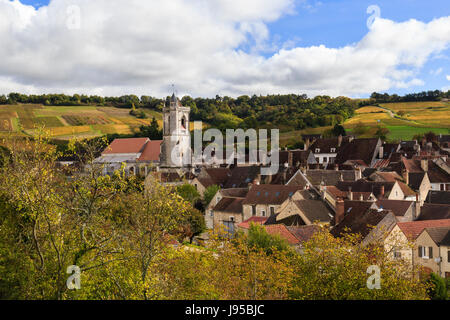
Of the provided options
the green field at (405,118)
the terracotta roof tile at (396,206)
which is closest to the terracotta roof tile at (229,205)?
the terracotta roof tile at (396,206)

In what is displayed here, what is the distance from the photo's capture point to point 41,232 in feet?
51.0

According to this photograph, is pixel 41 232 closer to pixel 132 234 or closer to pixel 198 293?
pixel 132 234

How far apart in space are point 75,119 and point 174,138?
52.2m

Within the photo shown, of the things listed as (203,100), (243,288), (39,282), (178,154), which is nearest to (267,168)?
(178,154)

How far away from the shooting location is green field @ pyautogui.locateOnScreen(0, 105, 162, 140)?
373 feet

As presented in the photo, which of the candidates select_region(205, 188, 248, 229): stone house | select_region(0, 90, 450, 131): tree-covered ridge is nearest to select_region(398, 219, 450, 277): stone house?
select_region(205, 188, 248, 229): stone house

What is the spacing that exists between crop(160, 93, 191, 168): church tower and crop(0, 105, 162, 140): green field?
96.4 feet

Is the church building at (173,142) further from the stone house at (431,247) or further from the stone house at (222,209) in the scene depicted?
the stone house at (431,247)

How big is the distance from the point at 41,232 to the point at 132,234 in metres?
3.30

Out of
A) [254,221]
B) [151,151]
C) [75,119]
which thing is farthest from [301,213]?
[75,119]

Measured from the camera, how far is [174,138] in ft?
290

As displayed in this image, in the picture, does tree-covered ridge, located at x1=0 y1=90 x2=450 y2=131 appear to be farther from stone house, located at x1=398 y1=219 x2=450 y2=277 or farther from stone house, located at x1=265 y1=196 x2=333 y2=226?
stone house, located at x1=398 y1=219 x2=450 y2=277

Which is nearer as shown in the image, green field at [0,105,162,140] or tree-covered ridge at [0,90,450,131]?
green field at [0,105,162,140]
